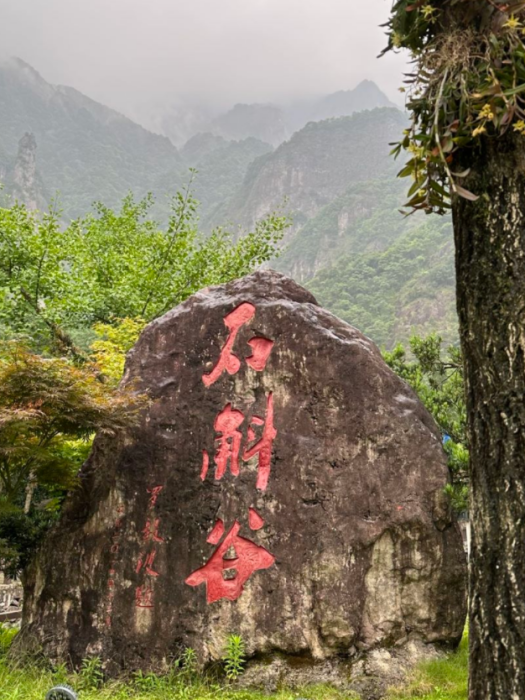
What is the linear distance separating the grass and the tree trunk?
2.14m

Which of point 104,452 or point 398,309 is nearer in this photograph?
point 104,452

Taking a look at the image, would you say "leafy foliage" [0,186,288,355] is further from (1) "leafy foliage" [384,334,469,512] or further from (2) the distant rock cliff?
(2) the distant rock cliff

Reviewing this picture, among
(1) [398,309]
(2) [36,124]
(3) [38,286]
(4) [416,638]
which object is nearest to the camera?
(4) [416,638]

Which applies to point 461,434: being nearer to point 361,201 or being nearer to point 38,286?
point 38,286

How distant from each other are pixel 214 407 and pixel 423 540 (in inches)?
73.9

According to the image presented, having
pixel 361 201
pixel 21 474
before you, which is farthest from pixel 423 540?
pixel 361 201

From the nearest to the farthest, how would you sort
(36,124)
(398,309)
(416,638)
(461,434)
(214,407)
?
(416,638) < (214,407) < (461,434) < (398,309) < (36,124)

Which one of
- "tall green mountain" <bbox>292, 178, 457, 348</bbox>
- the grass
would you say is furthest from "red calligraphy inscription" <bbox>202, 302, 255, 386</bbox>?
"tall green mountain" <bbox>292, 178, 457, 348</bbox>

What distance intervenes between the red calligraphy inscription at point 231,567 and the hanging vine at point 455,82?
→ 116 inches

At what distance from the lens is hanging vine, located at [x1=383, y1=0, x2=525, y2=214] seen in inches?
92.7

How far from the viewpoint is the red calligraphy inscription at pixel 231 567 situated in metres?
4.56

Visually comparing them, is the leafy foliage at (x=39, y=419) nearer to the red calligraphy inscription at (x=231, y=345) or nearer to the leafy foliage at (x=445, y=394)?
the red calligraphy inscription at (x=231, y=345)

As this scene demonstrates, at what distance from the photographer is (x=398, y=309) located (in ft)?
124

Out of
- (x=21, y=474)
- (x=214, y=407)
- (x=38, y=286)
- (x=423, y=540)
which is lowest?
(x=423, y=540)
